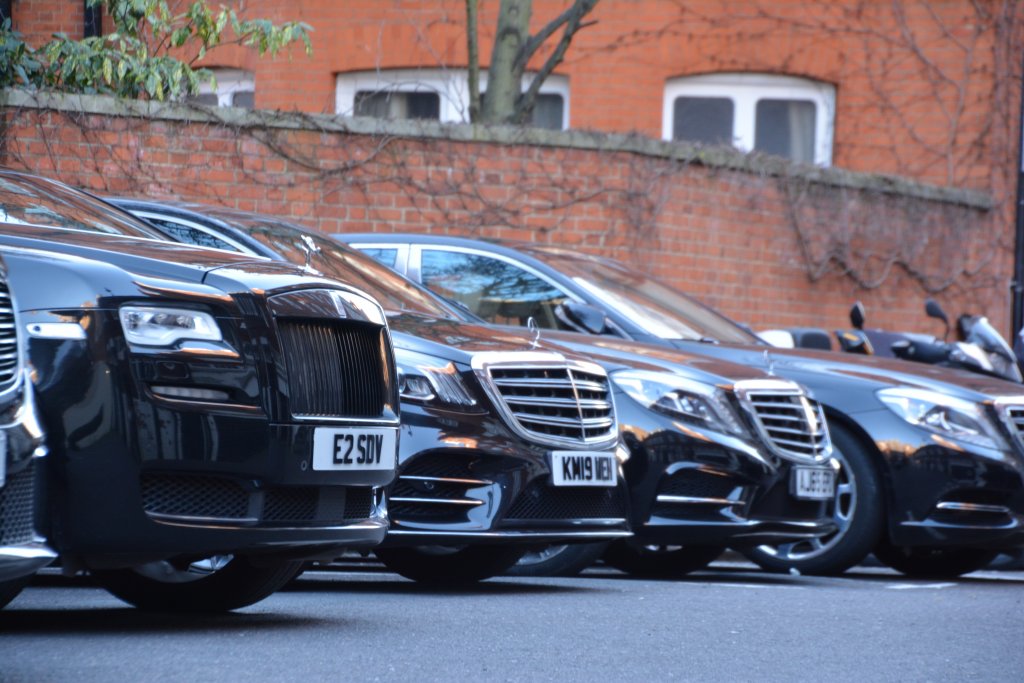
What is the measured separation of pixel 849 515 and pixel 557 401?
8.44 feet

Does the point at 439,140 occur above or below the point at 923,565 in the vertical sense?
above

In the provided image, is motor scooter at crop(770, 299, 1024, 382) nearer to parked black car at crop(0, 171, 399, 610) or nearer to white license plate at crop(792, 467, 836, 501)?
white license plate at crop(792, 467, 836, 501)

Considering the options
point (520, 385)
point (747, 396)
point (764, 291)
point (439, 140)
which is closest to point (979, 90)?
point (764, 291)

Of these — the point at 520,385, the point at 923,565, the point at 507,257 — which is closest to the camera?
the point at 520,385

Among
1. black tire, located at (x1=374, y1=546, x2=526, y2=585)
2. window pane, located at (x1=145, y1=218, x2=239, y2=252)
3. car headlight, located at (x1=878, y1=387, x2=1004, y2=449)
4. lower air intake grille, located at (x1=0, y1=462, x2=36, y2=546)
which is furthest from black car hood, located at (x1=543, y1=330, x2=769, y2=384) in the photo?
lower air intake grille, located at (x1=0, y1=462, x2=36, y2=546)

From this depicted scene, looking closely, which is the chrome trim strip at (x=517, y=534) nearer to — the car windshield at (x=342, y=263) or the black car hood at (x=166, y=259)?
the car windshield at (x=342, y=263)

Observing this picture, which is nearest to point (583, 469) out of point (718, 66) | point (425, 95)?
point (718, 66)

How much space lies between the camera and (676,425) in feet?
26.7

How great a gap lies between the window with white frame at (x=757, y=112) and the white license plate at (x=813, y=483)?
997cm

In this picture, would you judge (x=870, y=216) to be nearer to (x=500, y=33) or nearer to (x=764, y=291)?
(x=764, y=291)

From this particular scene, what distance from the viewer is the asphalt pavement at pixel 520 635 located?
16.7 ft

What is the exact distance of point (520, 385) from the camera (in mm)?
7258

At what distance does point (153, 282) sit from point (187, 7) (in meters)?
10.0

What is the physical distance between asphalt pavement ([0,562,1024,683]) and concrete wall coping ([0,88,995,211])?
4991mm
